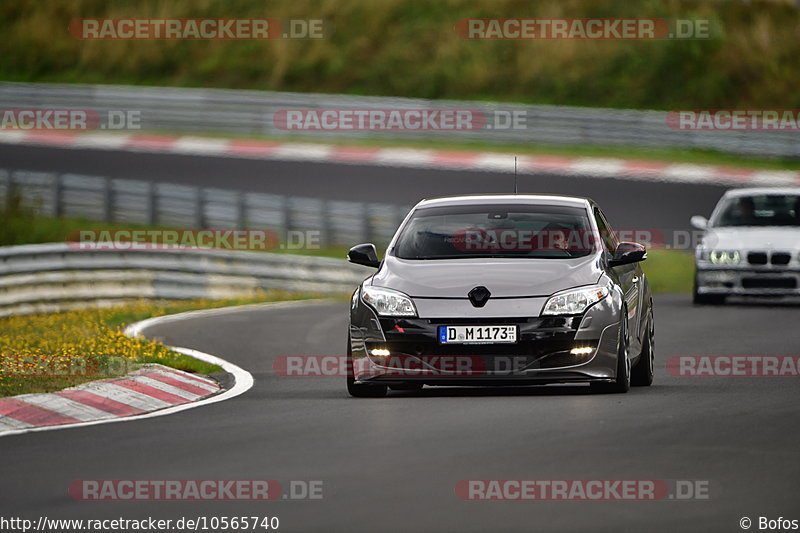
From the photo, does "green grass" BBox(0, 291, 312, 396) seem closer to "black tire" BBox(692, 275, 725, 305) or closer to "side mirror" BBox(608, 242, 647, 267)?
"side mirror" BBox(608, 242, 647, 267)

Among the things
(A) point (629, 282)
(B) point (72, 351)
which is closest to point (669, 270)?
(B) point (72, 351)

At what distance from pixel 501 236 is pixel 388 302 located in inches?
58.5

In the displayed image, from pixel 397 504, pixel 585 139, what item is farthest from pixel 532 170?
pixel 397 504

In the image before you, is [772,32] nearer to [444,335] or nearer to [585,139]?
[585,139]

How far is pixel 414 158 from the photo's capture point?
3750 cm

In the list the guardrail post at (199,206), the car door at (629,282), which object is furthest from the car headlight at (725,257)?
the guardrail post at (199,206)

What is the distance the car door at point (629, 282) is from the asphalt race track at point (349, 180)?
20388mm

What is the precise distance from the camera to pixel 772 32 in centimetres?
4703

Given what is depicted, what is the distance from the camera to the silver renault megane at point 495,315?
11617 millimetres

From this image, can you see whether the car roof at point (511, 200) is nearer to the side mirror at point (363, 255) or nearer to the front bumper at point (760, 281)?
the side mirror at point (363, 255)

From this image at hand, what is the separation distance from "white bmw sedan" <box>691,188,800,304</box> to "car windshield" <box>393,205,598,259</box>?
29.9 ft

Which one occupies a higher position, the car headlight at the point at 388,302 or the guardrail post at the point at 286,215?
the guardrail post at the point at 286,215

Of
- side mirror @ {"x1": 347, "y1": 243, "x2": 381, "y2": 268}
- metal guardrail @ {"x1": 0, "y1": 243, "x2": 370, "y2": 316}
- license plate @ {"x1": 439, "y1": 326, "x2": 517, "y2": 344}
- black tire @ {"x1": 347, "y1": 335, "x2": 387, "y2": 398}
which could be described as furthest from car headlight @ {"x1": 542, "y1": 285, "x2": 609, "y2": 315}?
metal guardrail @ {"x1": 0, "y1": 243, "x2": 370, "y2": 316}

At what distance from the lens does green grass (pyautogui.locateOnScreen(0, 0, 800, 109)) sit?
45625 millimetres
